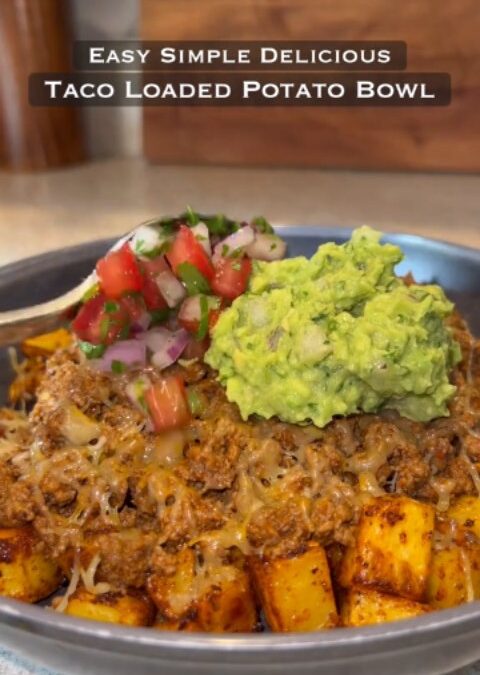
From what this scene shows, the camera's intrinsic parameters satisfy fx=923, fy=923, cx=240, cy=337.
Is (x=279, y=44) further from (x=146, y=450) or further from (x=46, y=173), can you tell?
(x=146, y=450)

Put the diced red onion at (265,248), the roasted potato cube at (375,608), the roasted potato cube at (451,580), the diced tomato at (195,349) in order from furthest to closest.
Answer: the diced red onion at (265,248)
the diced tomato at (195,349)
the roasted potato cube at (451,580)
the roasted potato cube at (375,608)

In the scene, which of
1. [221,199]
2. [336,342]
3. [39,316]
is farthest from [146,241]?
[221,199]

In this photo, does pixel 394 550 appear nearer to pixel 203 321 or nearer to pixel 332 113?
pixel 203 321

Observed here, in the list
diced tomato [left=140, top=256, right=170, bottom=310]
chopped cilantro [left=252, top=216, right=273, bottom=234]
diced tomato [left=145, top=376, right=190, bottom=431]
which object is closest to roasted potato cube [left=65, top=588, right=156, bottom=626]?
diced tomato [left=145, top=376, right=190, bottom=431]

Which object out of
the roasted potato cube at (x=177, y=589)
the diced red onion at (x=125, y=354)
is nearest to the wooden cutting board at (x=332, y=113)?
the diced red onion at (x=125, y=354)

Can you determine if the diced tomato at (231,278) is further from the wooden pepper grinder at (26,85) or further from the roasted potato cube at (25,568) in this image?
the wooden pepper grinder at (26,85)

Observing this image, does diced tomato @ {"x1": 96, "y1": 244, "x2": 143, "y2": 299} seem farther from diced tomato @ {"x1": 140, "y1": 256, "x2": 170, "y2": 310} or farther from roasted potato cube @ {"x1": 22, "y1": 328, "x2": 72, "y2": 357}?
roasted potato cube @ {"x1": 22, "y1": 328, "x2": 72, "y2": 357}
